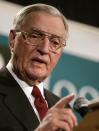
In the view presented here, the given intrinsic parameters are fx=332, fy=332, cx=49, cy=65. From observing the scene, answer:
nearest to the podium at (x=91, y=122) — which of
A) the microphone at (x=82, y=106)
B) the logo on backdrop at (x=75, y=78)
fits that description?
the microphone at (x=82, y=106)

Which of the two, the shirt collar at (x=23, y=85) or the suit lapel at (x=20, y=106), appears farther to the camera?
the shirt collar at (x=23, y=85)

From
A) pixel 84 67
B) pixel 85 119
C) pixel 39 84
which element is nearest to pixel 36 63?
pixel 39 84

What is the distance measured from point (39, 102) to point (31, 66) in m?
0.18

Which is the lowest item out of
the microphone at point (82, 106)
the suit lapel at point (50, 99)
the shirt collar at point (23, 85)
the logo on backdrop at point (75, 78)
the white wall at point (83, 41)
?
the logo on backdrop at point (75, 78)

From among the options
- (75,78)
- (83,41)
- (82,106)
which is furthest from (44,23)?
(83,41)

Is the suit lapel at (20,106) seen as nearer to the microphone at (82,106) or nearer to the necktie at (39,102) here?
the necktie at (39,102)

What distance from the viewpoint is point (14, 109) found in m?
1.44

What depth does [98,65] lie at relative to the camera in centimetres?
303

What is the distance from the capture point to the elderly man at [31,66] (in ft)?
4.75

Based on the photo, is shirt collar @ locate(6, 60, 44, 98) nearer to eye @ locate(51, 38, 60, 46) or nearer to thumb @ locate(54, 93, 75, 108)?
eye @ locate(51, 38, 60, 46)

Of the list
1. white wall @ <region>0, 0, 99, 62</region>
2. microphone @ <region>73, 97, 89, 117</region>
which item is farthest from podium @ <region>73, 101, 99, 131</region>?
white wall @ <region>0, 0, 99, 62</region>

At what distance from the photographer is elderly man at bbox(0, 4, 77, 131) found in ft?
4.75

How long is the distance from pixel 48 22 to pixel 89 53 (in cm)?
140

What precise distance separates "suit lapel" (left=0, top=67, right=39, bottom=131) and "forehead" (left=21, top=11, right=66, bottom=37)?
335mm
